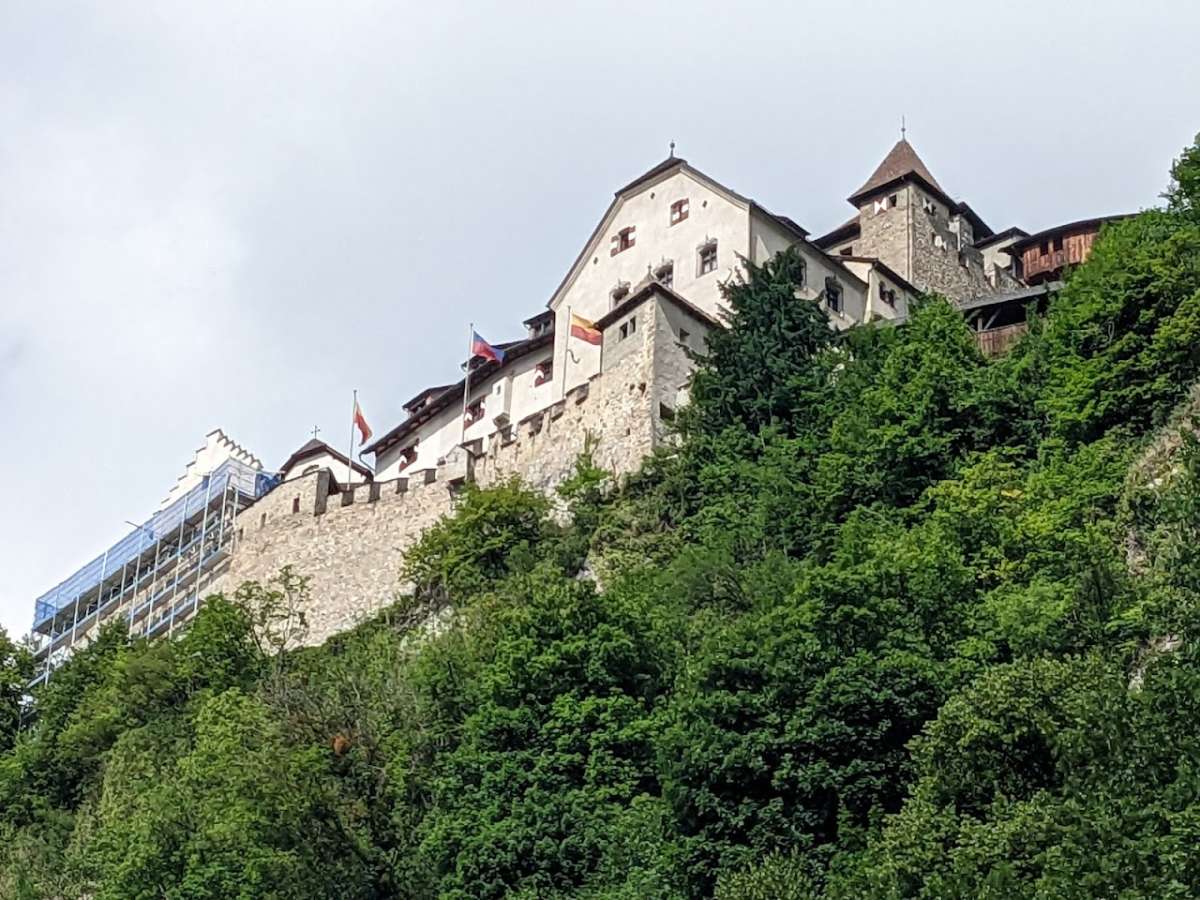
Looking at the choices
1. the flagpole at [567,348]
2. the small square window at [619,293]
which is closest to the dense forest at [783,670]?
the flagpole at [567,348]

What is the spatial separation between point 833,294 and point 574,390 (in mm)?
8401

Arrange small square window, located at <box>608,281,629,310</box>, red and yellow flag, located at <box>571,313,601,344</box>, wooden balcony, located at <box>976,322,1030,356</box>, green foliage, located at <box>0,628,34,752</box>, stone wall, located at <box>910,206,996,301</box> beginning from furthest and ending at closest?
1. stone wall, located at <box>910,206,996,301</box>
2. green foliage, located at <box>0,628,34,752</box>
3. small square window, located at <box>608,281,629,310</box>
4. red and yellow flag, located at <box>571,313,601,344</box>
5. wooden balcony, located at <box>976,322,1030,356</box>

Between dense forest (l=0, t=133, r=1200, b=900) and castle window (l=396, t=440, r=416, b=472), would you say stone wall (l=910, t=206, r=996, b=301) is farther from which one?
castle window (l=396, t=440, r=416, b=472)

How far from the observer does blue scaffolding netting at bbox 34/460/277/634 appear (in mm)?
58031

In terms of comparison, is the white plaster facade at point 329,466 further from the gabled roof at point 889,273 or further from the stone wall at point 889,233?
the stone wall at point 889,233

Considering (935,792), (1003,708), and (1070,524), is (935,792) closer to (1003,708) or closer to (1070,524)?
(1003,708)

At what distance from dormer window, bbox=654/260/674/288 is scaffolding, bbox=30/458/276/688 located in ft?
44.7

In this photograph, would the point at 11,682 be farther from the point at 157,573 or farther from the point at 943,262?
the point at 943,262

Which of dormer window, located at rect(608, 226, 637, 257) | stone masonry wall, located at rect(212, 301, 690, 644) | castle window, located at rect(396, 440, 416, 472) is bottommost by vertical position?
Answer: stone masonry wall, located at rect(212, 301, 690, 644)

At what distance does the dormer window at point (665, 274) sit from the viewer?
165ft

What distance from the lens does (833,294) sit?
50625 mm

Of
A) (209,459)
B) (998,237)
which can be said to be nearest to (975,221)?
(998,237)

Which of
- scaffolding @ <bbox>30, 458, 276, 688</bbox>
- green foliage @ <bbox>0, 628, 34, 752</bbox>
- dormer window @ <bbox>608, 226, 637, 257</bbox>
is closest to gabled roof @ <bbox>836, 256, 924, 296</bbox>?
dormer window @ <bbox>608, 226, 637, 257</bbox>

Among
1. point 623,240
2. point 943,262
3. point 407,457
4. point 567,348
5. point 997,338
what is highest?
point 943,262
